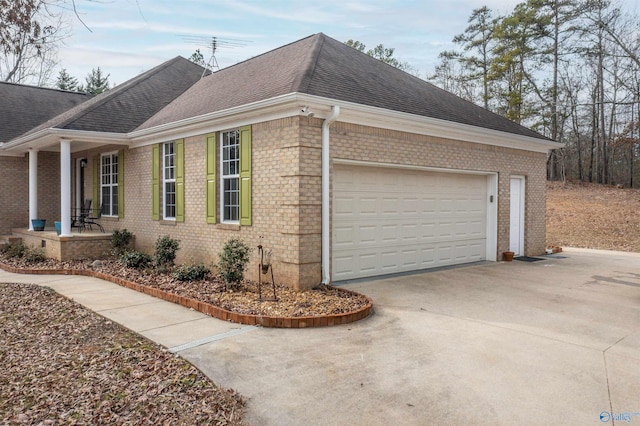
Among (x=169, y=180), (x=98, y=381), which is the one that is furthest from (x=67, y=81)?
(x=98, y=381)

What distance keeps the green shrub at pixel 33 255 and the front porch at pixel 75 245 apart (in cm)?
18

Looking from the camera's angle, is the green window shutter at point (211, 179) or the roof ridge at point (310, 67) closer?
the roof ridge at point (310, 67)

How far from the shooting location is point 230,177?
9281 millimetres

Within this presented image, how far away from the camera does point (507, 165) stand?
1192cm

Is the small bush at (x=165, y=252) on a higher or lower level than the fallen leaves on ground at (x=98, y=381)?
higher

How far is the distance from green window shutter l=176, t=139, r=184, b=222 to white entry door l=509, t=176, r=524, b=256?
842 centimetres

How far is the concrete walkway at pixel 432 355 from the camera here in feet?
11.9

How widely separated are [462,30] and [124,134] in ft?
92.5

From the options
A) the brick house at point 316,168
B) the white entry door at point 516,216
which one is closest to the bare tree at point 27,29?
the brick house at point 316,168

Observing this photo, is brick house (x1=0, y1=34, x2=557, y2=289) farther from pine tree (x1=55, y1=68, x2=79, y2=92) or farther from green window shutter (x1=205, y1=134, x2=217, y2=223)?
pine tree (x1=55, y1=68, x2=79, y2=92)

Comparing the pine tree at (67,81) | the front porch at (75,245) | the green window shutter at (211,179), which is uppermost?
the pine tree at (67,81)

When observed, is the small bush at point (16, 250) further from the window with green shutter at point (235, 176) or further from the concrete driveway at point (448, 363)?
the concrete driveway at point (448, 363)

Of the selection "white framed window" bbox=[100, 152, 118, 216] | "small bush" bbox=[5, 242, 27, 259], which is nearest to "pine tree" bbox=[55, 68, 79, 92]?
"white framed window" bbox=[100, 152, 118, 216]

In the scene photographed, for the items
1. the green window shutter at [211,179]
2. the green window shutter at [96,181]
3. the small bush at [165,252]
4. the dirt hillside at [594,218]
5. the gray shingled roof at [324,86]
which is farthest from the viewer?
the dirt hillside at [594,218]
